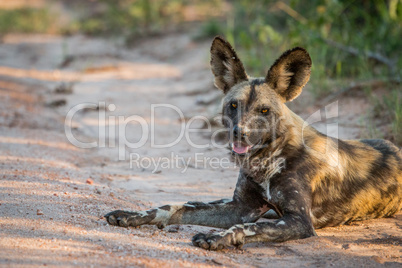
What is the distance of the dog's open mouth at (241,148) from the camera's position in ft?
12.0

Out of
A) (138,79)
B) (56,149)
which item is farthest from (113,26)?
(56,149)

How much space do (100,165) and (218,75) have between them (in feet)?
6.19

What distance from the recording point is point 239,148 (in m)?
3.70

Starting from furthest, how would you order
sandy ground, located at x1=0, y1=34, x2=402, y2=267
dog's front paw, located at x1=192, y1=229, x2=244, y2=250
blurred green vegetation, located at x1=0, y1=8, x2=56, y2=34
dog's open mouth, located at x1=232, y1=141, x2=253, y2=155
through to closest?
1. blurred green vegetation, located at x1=0, y1=8, x2=56, y2=34
2. dog's open mouth, located at x1=232, y1=141, x2=253, y2=155
3. dog's front paw, located at x1=192, y1=229, x2=244, y2=250
4. sandy ground, located at x1=0, y1=34, x2=402, y2=267

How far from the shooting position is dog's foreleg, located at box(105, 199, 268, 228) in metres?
3.48

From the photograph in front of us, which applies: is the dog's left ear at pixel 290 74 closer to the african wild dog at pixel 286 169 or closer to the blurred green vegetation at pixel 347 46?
the african wild dog at pixel 286 169

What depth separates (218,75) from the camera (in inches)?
164

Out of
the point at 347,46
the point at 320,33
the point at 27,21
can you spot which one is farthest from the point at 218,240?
the point at 27,21

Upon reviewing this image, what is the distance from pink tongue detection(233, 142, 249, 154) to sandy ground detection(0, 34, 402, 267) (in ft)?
2.17

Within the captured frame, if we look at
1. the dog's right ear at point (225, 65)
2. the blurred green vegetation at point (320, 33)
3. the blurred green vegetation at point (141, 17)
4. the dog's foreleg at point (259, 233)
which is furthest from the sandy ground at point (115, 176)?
the blurred green vegetation at point (141, 17)

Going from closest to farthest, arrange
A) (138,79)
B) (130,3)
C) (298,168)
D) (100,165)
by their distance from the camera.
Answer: (298,168) < (100,165) < (138,79) < (130,3)

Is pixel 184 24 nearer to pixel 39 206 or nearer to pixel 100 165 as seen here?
pixel 100 165

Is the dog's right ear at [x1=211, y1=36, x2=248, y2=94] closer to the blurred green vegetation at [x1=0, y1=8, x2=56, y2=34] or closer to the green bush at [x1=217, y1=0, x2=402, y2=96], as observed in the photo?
the green bush at [x1=217, y1=0, x2=402, y2=96]

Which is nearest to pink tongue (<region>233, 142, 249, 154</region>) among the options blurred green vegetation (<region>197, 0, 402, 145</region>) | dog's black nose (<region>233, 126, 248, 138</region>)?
dog's black nose (<region>233, 126, 248, 138</region>)
